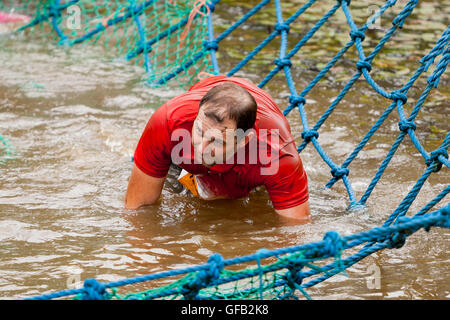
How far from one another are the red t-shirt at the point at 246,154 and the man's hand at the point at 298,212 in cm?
2

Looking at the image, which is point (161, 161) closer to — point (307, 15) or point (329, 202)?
point (329, 202)

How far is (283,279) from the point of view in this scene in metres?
1.89

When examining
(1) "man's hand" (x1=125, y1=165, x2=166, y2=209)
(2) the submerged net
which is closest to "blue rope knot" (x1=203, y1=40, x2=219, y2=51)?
(2) the submerged net

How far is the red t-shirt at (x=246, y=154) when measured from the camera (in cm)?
233

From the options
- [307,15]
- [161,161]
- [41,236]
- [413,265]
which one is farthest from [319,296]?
[307,15]

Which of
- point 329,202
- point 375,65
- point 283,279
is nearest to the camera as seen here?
point 283,279

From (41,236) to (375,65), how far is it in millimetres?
2854

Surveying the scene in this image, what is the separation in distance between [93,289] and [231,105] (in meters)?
0.79

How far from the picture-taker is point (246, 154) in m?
2.33

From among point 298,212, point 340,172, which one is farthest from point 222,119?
point 340,172

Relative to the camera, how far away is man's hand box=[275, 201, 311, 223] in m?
2.51

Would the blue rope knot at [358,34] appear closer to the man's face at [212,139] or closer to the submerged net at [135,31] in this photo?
the submerged net at [135,31]

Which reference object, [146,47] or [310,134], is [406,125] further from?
[146,47]

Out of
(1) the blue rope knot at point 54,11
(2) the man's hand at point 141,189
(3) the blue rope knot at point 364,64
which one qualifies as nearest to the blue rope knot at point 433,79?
(3) the blue rope knot at point 364,64
